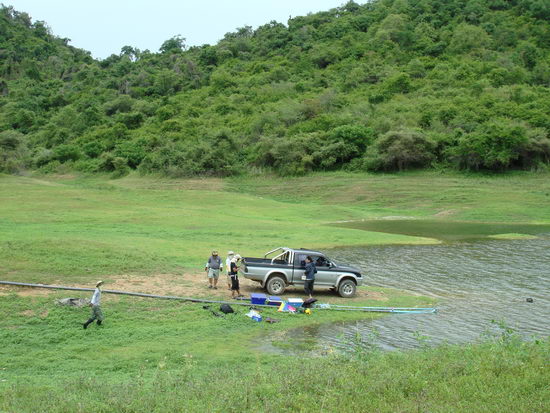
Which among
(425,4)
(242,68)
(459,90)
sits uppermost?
(425,4)

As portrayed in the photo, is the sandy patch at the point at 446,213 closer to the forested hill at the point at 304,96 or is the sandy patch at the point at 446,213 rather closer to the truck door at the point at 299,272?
the forested hill at the point at 304,96

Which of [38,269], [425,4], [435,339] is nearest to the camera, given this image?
[435,339]

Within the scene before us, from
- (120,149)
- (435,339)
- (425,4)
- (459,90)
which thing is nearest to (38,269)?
(435,339)

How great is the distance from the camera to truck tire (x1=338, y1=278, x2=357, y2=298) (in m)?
20.9

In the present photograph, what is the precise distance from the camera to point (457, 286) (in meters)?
23.6

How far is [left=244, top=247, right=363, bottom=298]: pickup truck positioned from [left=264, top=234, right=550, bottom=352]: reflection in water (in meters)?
3.00

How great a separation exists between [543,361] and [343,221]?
1452 inches

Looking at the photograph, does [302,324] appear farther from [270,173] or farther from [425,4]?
[425,4]

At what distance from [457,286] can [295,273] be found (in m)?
7.72

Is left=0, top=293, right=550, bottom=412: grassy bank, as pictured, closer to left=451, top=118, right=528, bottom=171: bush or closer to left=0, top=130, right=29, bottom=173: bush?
left=451, top=118, right=528, bottom=171: bush

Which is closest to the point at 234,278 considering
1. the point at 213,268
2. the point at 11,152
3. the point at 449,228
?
the point at 213,268

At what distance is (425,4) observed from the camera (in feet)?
516

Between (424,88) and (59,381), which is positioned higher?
(424,88)

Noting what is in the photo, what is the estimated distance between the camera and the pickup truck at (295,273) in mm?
Result: 20359
